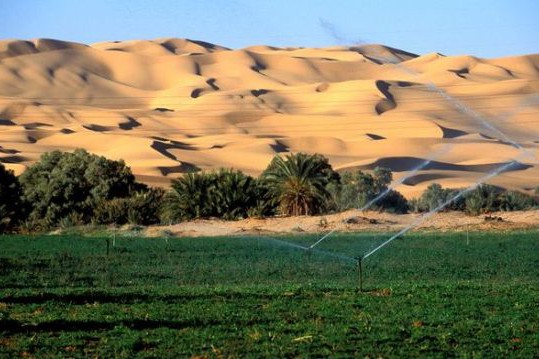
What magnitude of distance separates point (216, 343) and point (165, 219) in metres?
50.9

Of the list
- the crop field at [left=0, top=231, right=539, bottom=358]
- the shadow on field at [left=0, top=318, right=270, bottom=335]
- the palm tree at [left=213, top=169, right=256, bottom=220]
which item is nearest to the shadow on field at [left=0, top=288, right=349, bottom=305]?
the crop field at [left=0, top=231, right=539, bottom=358]

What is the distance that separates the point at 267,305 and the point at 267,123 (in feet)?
442

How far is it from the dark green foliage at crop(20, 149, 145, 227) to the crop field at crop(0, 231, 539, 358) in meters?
27.2

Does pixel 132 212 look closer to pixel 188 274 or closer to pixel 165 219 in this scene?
pixel 165 219

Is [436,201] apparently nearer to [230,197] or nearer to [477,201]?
[477,201]

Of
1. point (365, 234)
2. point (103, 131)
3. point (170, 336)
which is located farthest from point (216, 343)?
point (103, 131)

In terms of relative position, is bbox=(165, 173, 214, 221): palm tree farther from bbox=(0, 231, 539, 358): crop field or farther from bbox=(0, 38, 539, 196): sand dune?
bbox=(0, 38, 539, 196): sand dune

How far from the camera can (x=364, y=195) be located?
70.3 m

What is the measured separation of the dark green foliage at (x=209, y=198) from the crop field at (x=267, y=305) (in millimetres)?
24879

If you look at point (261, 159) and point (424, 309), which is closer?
point (424, 309)

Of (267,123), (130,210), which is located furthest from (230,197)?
(267,123)

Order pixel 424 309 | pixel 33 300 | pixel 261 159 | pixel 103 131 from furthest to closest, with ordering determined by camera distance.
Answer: pixel 103 131 → pixel 261 159 → pixel 33 300 → pixel 424 309

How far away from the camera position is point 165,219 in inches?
2579

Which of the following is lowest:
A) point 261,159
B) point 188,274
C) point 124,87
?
point 188,274
